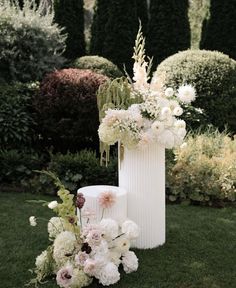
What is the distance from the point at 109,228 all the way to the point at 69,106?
380 cm

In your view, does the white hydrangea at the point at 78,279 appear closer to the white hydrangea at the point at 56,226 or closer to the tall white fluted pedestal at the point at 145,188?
the white hydrangea at the point at 56,226

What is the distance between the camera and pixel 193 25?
14.4 metres

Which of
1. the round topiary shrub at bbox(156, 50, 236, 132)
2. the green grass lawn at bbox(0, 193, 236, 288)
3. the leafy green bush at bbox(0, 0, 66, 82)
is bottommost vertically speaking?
the green grass lawn at bbox(0, 193, 236, 288)

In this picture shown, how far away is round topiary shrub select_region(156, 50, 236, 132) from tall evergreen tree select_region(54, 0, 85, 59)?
4.09 m

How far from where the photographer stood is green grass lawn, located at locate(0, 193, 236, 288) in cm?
402

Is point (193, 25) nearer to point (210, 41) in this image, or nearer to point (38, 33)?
point (210, 41)

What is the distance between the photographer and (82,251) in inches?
152

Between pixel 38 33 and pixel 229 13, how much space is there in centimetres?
506

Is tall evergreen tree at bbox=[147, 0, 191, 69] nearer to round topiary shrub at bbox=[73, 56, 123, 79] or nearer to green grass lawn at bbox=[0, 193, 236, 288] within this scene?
round topiary shrub at bbox=[73, 56, 123, 79]

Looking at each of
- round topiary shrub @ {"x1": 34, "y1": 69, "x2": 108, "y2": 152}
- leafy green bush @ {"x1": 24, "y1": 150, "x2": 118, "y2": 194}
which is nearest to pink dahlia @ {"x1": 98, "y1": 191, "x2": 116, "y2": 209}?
leafy green bush @ {"x1": 24, "y1": 150, "x2": 118, "y2": 194}

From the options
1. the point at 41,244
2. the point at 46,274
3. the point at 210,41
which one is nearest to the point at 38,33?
the point at 210,41

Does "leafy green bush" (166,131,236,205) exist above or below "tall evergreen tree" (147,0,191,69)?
below

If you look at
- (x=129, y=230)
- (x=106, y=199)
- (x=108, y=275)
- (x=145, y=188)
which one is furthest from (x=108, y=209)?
(x=108, y=275)

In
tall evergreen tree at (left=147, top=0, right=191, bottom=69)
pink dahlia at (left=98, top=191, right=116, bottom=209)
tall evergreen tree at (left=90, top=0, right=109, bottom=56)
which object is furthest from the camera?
tall evergreen tree at (left=90, top=0, right=109, bottom=56)
